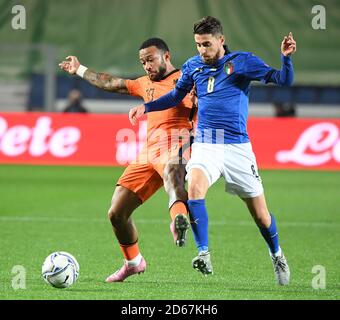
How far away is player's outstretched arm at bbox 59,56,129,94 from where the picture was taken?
909 cm

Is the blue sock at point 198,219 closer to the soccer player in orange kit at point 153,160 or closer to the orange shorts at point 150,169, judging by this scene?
the soccer player in orange kit at point 153,160

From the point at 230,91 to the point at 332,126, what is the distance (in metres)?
11.0

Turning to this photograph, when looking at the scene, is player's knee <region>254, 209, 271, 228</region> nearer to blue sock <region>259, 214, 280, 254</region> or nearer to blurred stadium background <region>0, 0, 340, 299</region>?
blue sock <region>259, 214, 280, 254</region>

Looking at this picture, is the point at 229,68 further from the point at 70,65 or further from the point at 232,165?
the point at 70,65

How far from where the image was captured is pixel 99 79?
9156 mm

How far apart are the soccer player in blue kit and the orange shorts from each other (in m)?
0.46

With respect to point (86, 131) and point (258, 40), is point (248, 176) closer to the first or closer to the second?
point (86, 131)

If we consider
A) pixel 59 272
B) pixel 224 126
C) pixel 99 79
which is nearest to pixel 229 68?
pixel 224 126

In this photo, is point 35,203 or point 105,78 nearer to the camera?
point 105,78

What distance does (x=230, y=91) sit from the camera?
809 cm

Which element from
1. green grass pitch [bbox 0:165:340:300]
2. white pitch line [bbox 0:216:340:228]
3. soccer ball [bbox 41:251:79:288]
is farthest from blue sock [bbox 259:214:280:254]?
white pitch line [bbox 0:216:340:228]

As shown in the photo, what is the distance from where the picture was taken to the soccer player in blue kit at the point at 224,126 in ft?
26.1
